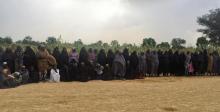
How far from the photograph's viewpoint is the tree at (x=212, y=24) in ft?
175

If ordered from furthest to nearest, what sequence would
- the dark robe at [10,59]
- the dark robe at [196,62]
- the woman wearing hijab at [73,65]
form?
the dark robe at [196,62] < the woman wearing hijab at [73,65] < the dark robe at [10,59]

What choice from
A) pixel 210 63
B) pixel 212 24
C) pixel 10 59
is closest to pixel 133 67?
pixel 210 63

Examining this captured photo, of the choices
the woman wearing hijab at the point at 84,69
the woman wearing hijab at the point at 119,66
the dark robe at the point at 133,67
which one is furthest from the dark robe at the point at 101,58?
the dark robe at the point at 133,67

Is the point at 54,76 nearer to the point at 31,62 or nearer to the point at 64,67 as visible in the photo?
the point at 64,67

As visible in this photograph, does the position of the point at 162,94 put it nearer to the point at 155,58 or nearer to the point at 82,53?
the point at 82,53

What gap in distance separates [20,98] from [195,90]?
19.7 ft

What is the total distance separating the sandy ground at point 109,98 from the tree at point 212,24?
36.0m

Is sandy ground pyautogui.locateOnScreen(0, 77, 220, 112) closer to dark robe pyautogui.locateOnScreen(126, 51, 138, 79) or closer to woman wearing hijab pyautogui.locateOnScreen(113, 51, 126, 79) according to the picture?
woman wearing hijab pyautogui.locateOnScreen(113, 51, 126, 79)

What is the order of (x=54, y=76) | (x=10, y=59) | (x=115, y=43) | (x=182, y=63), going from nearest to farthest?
1. (x=10, y=59)
2. (x=54, y=76)
3. (x=182, y=63)
4. (x=115, y=43)

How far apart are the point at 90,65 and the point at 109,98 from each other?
5815 mm

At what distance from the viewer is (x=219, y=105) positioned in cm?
1386

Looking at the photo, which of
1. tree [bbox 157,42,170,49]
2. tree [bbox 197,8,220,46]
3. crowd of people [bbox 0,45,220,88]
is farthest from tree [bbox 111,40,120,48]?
tree [bbox 197,8,220,46]

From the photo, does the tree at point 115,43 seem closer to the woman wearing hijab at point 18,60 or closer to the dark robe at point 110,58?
the dark robe at point 110,58

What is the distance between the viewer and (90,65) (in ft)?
66.3
